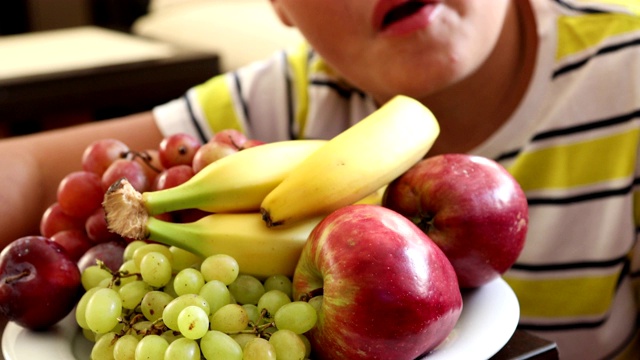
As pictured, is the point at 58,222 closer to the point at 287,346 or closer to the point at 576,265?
the point at 287,346

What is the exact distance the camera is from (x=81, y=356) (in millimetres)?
423

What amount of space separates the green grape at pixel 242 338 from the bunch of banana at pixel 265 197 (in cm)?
5

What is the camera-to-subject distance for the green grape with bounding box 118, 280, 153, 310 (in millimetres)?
412

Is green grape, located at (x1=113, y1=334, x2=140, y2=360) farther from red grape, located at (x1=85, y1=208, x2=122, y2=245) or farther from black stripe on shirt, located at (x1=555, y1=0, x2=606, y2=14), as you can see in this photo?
black stripe on shirt, located at (x1=555, y1=0, x2=606, y2=14)

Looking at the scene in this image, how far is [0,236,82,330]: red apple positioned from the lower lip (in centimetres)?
43

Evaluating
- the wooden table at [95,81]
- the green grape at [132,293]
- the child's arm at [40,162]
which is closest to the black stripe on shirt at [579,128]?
the child's arm at [40,162]

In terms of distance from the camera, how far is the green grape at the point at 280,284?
0.42 metres

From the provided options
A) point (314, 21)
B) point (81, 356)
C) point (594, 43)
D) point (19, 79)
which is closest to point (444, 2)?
point (314, 21)

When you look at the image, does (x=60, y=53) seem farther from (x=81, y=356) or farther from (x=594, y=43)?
(x=81, y=356)

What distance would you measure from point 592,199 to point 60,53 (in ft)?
4.92

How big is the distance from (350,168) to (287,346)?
124 millimetres

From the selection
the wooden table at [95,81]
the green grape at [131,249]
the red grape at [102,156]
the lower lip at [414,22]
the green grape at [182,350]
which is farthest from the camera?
the wooden table at [95,81]

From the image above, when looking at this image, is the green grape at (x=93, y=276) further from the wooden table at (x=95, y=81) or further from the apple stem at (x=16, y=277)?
the wooden table at (x=95, y=81)

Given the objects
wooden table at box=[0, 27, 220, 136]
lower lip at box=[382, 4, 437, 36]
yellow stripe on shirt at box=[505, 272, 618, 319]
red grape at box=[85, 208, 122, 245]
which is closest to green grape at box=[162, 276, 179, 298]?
red grape at box=[85, 208, 122, 245]
